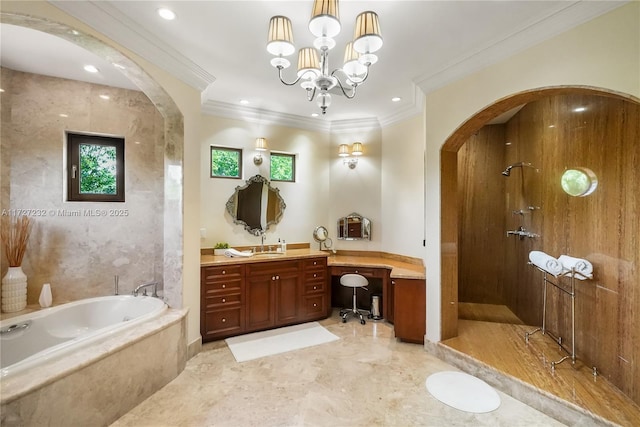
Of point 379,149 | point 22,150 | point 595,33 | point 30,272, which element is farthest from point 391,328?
point 22,150

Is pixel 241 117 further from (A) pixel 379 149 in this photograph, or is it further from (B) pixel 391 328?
(B) pixel 391 328

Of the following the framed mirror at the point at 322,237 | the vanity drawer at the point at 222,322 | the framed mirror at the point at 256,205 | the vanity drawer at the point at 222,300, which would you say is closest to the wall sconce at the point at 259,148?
the framed mirror at the point at 256,205

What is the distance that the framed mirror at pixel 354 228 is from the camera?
469 cm

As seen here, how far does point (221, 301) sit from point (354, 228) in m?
2.38

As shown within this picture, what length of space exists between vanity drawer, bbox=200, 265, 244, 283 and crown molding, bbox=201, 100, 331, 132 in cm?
222

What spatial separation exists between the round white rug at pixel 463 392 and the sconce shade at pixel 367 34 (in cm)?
275

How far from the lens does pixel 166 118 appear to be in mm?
2975

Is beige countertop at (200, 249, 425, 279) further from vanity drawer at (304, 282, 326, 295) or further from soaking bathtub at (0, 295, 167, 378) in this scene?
soaking bathtub at (0, 295, 167, 378)

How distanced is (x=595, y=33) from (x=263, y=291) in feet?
12.9

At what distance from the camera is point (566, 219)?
113 inches

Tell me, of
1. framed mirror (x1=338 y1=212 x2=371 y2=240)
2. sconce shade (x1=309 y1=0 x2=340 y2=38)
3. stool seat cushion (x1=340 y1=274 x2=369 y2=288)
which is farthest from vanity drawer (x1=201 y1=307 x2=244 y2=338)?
sconce shade (x1=309 y1=0 x2=340 y2=38)

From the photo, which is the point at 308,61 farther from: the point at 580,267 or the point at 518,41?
the point at 580,267

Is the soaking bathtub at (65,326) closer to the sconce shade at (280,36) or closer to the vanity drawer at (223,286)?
the vanity drawer at (223,286)

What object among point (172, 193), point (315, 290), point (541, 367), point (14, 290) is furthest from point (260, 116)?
point (541, 367)
